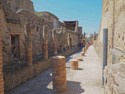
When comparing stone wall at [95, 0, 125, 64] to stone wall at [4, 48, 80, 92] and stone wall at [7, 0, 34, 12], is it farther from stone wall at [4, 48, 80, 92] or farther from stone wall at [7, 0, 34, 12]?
stone wall at [7, 0, 34, 12]

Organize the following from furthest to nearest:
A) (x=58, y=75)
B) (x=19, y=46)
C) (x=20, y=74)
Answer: (x=19, y=46), (x=20, y=74), (x=58, y=75)

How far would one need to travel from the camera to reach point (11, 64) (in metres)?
10.5

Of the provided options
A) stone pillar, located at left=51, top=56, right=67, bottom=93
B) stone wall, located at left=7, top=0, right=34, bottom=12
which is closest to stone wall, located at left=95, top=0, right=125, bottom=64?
stone pillar, located at left=51, top=56, right=67, bottom=93

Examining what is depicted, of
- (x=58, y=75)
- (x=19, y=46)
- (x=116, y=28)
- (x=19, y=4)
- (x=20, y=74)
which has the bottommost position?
(x=20, y=74)

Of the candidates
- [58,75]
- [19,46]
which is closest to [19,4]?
[19,46]

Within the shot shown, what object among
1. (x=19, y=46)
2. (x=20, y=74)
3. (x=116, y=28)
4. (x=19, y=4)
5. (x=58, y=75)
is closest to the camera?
(x=58, y=75)

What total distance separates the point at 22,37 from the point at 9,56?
232 centimetres

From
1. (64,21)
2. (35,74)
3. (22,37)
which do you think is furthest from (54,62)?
(64,21)

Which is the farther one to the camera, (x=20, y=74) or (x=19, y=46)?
(x=19, y=46)

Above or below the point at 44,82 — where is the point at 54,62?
above

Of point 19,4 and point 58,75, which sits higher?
point 19,4

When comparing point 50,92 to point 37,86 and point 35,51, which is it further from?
point 35,51

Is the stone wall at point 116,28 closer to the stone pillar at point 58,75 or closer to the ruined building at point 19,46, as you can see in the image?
the stone pillar at point 58,75

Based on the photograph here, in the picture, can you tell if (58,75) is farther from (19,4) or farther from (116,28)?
(19,4)
